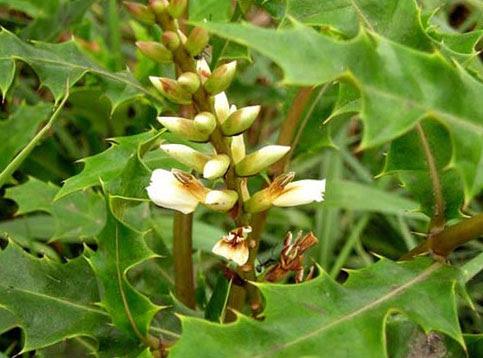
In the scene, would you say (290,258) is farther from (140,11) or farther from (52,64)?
(52,64)

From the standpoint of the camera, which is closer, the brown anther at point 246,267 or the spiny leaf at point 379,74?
the spiny leaf at point 379,74

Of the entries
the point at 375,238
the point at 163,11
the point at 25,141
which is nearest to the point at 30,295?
the point at 163,11

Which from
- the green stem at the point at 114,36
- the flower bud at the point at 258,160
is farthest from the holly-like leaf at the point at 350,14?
the green stem at the point at 114,36

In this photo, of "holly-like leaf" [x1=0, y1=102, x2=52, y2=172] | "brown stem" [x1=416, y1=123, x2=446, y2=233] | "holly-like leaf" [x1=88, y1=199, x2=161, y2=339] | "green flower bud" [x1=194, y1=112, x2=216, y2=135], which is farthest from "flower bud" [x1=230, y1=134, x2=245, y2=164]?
"holly-like leaf" [x1=0, y1=102, x2=52, y2=172]

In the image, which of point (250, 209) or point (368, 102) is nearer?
point (368, 102)

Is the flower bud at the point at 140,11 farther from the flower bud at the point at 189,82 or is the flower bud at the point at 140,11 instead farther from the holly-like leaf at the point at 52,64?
the holly-like leaf at the point at 52,64

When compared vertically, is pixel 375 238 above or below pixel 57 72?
below

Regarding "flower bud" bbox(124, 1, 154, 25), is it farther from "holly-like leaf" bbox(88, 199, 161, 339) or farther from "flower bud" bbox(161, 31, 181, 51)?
"holly-like leaf" bbox(88, 199, 161, 339)

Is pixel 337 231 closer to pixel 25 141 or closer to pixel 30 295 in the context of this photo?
pixel 25 141
